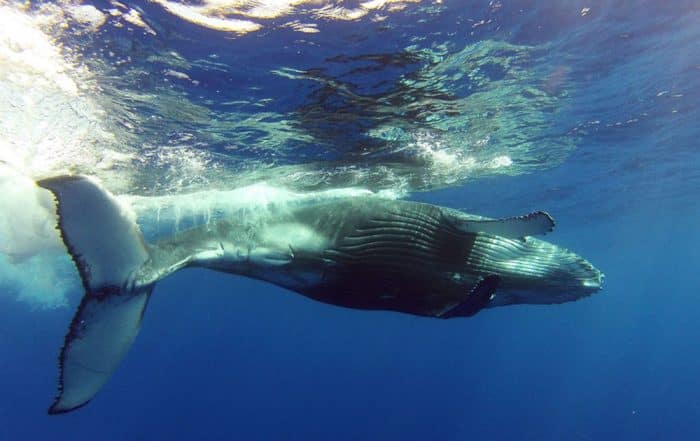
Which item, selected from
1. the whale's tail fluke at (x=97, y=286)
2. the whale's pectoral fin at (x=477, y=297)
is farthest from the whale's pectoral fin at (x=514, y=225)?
the whale's tail fluke at (x=97, y=286)

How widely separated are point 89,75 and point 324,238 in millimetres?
8644

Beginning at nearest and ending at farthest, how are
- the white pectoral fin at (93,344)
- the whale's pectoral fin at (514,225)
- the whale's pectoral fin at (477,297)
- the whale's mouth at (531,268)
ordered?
the whale's pectoral fin at (477,297) → the white pectoral fin at (93,344) → the whale's pectoral fin at (514,225) → the whale's mouth at (531,268)

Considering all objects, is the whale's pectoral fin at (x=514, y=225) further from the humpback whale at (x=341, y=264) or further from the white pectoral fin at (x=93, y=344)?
the white pectoral fin at (x=93, y=344)

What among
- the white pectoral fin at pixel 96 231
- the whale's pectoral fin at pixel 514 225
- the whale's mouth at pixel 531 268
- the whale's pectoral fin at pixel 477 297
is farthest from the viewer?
the whale's mouth at pixel 531 268

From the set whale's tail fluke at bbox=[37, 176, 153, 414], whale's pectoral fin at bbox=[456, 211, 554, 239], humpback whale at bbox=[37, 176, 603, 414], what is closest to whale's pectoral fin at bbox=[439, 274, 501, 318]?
humpback whale at bbox=[37, 176, 603, 414]

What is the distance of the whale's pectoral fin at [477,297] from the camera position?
3.34m

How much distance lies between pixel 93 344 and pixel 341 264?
7.06 ft

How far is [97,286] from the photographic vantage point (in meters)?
3.56

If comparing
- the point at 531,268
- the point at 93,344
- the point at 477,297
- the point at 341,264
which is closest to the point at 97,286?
the point at 93,344

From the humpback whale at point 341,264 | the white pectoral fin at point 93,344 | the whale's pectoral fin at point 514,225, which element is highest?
the whale's pectoral fin at point 514,225

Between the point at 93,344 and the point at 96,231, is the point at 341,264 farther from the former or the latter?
the point at 93,344

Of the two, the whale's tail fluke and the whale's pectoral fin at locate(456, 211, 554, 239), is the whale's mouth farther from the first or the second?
the whale's tail fluke

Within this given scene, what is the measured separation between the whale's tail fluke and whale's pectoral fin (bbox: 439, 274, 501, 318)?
2.57 m

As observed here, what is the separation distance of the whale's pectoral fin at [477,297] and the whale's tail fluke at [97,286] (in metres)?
2.57
